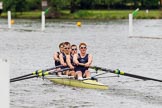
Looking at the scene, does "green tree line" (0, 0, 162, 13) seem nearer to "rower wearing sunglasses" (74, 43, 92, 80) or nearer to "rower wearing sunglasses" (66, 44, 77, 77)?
"rower wearing sunglasses" (66, 44, 77, 77)

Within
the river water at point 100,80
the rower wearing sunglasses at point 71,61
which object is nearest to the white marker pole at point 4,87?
the river water at point 100,80

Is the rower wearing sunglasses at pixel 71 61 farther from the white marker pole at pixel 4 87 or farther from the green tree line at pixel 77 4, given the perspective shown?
the green tree line at pixel 77 4

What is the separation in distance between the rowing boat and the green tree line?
214 feet

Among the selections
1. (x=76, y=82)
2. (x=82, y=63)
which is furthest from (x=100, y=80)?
(x=76, y=82)

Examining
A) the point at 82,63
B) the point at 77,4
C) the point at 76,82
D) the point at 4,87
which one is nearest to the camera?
the point at 4,87

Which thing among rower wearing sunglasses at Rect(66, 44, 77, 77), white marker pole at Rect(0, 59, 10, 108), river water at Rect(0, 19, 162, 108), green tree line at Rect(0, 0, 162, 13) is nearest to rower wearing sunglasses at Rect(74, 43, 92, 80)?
rower wearing sunglasses at Rect(66, 44, 77, 77)

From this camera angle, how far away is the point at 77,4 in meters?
97.8

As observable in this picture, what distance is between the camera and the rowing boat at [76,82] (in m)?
17.8

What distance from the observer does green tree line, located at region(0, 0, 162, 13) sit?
289 feet

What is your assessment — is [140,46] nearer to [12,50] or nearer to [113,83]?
[12,50]

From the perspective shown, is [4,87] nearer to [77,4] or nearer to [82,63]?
[82,63]

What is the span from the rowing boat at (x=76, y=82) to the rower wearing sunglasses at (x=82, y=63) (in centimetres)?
25

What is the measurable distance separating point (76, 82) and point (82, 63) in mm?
652

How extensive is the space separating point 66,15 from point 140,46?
5493 cm
